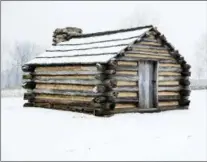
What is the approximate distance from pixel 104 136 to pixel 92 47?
8.16 m

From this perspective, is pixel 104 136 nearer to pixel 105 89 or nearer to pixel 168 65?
pixel 105 89

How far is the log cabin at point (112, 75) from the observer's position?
57.0 feet

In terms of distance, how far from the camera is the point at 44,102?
21.0m

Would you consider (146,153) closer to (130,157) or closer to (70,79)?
(130,157)

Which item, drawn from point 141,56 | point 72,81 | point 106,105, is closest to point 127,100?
point 106,105

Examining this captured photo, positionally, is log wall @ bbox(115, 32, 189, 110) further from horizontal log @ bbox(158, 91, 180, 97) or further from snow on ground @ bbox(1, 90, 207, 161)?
snow on ground @ bbox(1, 90, 207, 161)

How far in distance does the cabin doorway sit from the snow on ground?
1371mm

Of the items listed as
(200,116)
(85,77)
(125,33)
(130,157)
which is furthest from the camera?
(125,33)

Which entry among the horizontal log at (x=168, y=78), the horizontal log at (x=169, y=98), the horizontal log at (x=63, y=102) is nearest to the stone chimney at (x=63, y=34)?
the horizontal log at (x=63, y=102)

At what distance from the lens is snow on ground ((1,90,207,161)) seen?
9805 millimetres

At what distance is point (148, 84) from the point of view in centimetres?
1903

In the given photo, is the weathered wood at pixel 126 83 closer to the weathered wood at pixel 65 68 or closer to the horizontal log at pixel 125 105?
the horizontal log at pixel 125 105

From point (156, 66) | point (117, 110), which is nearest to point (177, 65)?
point (156, 66)

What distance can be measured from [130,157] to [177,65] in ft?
37.7
